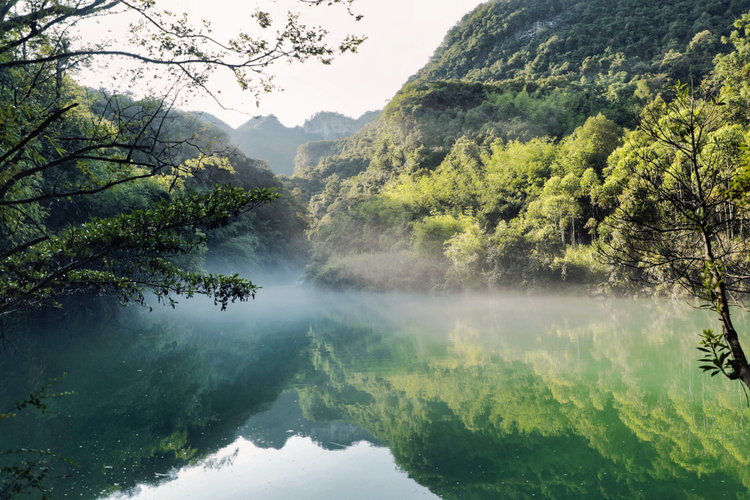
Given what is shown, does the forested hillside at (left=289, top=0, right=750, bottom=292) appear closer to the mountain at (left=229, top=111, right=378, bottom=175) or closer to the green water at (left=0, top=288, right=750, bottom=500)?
the green water at (left=0, top=288, right=750, bottom=500)

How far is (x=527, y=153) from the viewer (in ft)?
73.0

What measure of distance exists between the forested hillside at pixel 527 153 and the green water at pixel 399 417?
679 cm

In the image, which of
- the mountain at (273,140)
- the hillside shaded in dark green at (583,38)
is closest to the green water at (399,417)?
the hillside shaded in dark green at (583,38)

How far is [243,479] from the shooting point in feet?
15.6

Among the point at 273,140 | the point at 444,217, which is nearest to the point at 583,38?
the point at 444,217

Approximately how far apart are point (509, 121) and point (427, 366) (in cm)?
2345

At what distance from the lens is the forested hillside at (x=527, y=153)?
60.1 feet

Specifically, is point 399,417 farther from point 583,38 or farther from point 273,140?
point 273,140

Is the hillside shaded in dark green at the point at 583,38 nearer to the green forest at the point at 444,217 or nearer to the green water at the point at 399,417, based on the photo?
the green forest at the point at 444,217

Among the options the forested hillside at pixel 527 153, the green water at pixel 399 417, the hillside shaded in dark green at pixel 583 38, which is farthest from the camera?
the hillside shaded in dark green at pixel 583 38

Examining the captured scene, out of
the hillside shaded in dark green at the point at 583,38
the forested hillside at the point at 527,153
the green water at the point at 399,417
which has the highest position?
the hillside shaded in dark green at the point at 583,38

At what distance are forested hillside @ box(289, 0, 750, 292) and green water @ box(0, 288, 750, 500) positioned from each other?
22.3ft

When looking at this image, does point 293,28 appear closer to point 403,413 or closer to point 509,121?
point 403,413

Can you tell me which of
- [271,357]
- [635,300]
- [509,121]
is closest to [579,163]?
[635,300]
